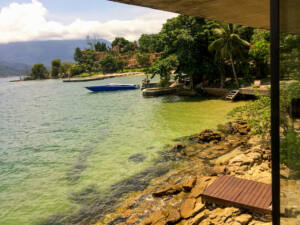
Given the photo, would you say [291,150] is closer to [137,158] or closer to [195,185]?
[195,185]

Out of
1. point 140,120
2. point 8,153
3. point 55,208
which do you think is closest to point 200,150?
point 55,208

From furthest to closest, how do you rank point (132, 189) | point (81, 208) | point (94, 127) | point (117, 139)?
point (94, 127)
point (117, 139)
point (132, 189)
point (81, 208)

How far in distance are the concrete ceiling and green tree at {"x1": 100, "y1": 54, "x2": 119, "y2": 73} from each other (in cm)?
8091

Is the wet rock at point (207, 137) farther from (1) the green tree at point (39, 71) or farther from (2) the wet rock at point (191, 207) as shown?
(1) the green tree at point (39, 71)

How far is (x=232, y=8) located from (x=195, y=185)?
4340 mm

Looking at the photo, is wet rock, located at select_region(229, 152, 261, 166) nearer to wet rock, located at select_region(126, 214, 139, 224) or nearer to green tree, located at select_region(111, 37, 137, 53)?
wet rock, located at select_region(126, 214, 139, 224)

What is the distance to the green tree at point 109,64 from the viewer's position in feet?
269

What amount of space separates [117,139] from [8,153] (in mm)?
5376

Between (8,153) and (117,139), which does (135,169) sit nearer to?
(117,139)

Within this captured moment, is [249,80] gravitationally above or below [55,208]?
above

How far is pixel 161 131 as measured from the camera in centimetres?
1261

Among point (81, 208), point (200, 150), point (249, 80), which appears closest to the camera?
point (81, 208)

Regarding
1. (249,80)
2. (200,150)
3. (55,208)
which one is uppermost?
(249,80)

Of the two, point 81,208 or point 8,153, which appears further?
point 8,153
